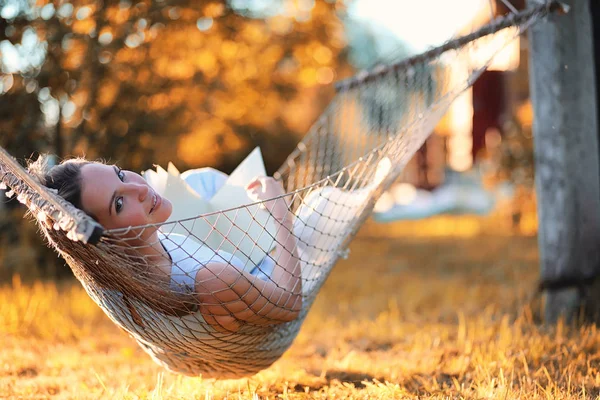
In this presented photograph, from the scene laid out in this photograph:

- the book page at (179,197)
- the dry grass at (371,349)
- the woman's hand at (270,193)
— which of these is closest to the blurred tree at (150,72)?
the dry grass at (371,349)

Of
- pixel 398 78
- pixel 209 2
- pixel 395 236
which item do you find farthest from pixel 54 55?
pixel 395 236

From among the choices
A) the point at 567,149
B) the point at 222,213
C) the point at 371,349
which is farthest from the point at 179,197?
the point at 567,149

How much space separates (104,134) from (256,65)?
4.72ft

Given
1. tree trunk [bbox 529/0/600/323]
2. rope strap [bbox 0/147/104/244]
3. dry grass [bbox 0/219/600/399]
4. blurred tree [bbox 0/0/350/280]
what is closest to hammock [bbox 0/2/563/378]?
rope strap [bbox 0/147/104/244]

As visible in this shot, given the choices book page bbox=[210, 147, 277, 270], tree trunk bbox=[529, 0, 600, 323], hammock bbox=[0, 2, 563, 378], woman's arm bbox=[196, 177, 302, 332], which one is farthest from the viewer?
tree trunk bbox=[529, 0, 600, 323]

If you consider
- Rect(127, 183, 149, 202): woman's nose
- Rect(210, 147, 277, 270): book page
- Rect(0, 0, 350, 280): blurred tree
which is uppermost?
Rect(0, 0, 350, 280): blurred tree

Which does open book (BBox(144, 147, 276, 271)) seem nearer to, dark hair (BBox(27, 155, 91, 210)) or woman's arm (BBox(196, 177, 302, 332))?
woman's arm (BBox(196, 177, 302, 332))

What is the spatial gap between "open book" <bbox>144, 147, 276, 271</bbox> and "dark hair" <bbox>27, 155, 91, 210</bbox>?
34 cm

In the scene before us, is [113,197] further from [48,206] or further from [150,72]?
[150,72]

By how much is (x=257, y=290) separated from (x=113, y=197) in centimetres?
35

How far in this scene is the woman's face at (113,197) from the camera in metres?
1.29

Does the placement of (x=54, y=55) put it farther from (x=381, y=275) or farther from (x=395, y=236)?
(x=395, y=236)

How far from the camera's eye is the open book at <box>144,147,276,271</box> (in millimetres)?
1650

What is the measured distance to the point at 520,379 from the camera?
A: 61.8 inches
